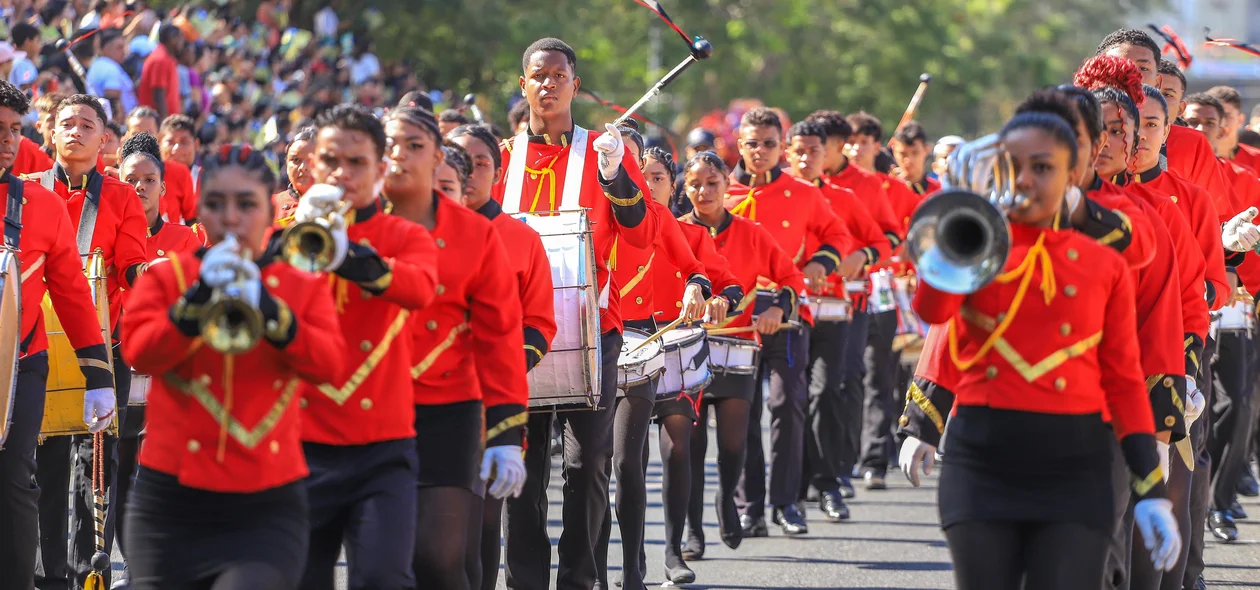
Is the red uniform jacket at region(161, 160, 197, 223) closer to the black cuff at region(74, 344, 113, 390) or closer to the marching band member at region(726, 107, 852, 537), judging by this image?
the marching band member at region(726, 107, 852, 537)

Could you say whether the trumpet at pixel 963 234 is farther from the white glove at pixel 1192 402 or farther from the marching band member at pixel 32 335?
the marching band member at pixel 32 335

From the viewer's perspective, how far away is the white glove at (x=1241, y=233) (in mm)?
8750

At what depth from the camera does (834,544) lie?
11.2m

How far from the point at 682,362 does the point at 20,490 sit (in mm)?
3280

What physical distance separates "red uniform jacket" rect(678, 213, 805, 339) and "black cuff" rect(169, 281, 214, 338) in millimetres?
5988

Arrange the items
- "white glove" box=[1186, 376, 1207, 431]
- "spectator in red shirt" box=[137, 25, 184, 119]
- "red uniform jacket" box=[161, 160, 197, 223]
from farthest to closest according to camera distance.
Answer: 1. "spectator in red shirt" box=[137, 25, 184, 119]
2. "red uniform jacket" box=[161, 160, 197, 223]
3. "white glove" box=[1186, 376, 1207, 431]

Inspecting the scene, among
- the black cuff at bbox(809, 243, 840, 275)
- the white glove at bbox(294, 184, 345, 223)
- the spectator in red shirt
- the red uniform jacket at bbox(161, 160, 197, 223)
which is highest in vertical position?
the spectator in red shirt

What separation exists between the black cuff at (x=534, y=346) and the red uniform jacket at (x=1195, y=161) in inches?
154

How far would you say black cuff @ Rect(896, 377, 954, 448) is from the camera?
5930 millimetres

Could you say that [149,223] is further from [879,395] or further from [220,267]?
[879,395]

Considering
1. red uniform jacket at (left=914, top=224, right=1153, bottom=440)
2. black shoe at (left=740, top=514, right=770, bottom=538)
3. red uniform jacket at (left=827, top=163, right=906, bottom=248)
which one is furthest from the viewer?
red uniform jacket at (left=827, top=163, right=906, bottom=248)

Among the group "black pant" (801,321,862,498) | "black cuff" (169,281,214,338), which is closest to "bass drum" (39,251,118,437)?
Result: "black cuff" (169,281,214,338)

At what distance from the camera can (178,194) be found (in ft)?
39.2

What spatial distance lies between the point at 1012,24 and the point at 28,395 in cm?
4460
